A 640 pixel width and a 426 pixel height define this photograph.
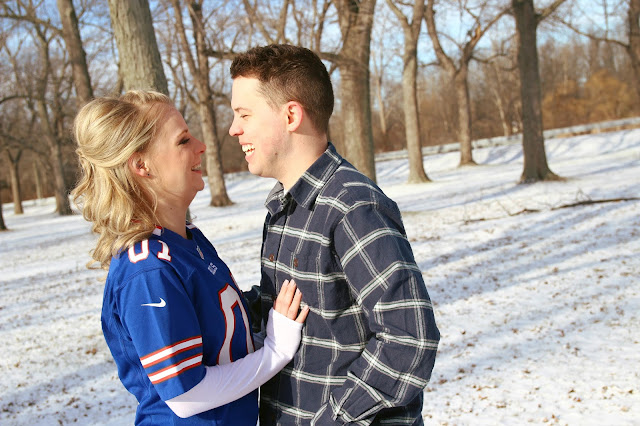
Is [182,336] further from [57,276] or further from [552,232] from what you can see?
[57,276]

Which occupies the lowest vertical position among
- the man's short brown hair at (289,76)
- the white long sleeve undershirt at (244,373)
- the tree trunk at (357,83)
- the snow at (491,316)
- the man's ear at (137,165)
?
the snow at (491,316)

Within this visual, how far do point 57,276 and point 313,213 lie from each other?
31.6ft

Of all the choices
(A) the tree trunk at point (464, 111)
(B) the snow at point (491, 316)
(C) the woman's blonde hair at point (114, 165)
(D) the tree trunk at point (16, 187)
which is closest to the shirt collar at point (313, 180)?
(C) the woman's blonde hair at point (114, 165)

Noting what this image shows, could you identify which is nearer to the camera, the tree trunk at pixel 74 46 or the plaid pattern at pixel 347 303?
the plaid pattern at pixel 347 303

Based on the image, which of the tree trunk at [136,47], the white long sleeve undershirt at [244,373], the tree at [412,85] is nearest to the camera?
the white long sleeve undershirt at [244,373]

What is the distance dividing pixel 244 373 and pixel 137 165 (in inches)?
31.7

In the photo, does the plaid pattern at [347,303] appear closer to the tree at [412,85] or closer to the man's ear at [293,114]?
the man's ear at [293,114]

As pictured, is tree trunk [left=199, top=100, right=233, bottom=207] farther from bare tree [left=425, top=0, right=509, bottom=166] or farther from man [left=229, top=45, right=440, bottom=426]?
man [left=229, top=45, right=440, bottom=426]

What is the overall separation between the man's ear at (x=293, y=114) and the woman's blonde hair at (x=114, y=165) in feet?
1.53

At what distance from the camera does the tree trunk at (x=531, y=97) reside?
14523mm

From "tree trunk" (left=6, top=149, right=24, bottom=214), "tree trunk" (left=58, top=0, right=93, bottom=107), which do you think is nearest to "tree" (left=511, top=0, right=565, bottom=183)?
"tree trunk" (left=58, top=0, right=93, bottom=107)

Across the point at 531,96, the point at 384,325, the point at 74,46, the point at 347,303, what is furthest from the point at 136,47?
the point at 531,96

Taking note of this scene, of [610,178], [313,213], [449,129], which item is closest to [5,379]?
[313,213]

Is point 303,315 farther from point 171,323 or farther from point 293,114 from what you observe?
point 293,114
